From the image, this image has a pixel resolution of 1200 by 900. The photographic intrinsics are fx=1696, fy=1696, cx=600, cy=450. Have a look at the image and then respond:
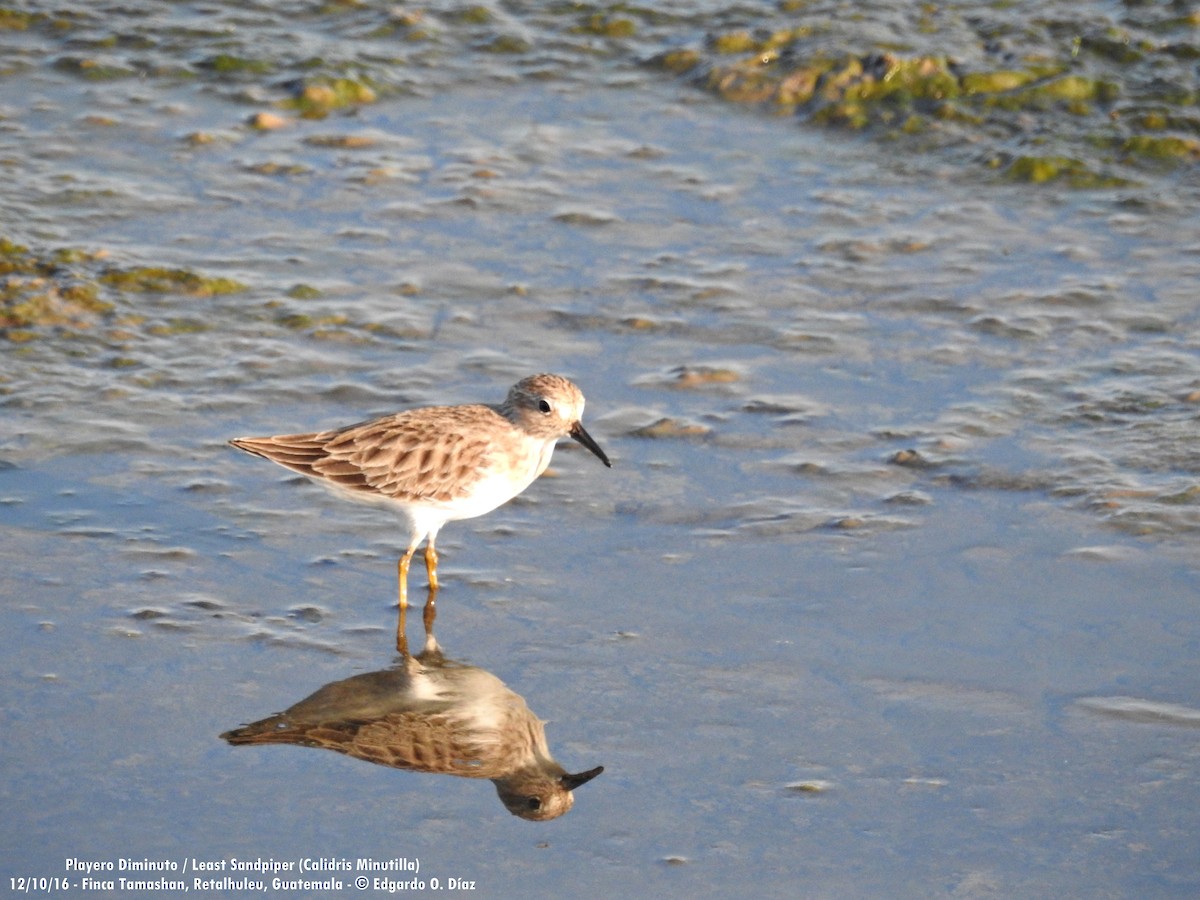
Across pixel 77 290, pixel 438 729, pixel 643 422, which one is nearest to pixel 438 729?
pixel 438 729

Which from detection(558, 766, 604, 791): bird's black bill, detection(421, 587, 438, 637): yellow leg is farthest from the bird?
detection(421, 587, 438, 637): yellow leg

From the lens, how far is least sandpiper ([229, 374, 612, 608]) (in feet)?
25.2

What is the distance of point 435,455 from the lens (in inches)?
306

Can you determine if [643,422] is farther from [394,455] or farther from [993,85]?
[993,85]

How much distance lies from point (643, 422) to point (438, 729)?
116 inches

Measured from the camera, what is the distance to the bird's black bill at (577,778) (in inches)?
243

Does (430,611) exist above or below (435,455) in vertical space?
below

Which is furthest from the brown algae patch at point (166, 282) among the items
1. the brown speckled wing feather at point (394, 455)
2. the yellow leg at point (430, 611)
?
the yellow leg at point (430, 611)

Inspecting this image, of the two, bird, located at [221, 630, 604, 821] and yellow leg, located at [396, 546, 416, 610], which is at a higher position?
yellow leg, located at [396, 546, 416, 610]

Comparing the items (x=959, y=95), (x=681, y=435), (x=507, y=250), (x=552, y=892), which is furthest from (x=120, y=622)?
(x=959, y=95)

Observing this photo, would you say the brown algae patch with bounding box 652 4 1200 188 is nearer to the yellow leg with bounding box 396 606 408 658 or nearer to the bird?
the yellow leg with bounding box 396 606 408 658

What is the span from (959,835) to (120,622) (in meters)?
3.55

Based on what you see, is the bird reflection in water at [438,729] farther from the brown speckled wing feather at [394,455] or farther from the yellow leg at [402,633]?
the brown speckled wing feather at [394,455]

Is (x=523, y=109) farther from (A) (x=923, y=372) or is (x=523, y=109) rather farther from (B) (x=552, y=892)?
(B) (x=552, y=892)
